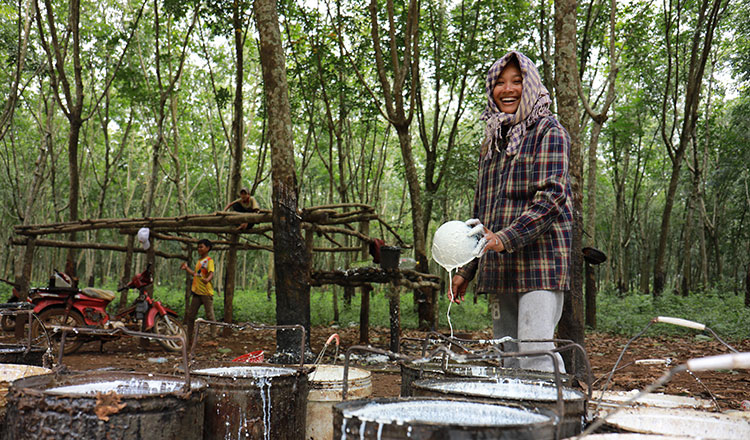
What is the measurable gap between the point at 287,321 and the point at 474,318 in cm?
903

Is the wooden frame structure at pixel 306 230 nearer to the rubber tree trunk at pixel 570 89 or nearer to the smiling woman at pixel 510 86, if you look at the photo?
the rubber tree trunk at pixel 570 89

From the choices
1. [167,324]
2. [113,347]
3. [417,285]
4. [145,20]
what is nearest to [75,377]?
[417,285]

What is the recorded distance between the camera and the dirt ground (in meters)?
5.30

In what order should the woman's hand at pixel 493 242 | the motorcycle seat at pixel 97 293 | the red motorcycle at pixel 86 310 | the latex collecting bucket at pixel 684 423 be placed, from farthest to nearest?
the motorcycle seat at pixel 97 293 < the red motorcycle at pixel 86 310 < the woman's hand at pixel 493 242 < the latex collecting bucket at pixel 684 423

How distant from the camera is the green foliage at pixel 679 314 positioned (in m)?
10.2

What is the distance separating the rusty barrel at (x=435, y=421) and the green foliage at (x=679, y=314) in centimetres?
976

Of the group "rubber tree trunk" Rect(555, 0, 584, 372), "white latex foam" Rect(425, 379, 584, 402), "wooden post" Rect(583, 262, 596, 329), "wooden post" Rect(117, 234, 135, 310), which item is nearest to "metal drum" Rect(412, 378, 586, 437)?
"white latex foam" Rect(425, 379, 584, 402)

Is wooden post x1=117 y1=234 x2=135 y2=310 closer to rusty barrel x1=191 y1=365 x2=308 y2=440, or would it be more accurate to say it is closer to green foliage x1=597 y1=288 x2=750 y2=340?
rusty barrel x1=191 y1=365 x2=308 y2=440

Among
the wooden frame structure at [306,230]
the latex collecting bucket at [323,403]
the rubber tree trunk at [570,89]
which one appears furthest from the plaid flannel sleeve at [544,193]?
the wooden frame structure at [306,230]

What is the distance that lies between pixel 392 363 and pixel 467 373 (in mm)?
4648

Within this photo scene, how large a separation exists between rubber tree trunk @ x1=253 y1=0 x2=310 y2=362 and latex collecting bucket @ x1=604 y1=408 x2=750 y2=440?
394 cm

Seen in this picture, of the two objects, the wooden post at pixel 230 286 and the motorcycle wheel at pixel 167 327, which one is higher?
the wooden post at pixel 230 286

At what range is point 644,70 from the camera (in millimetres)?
14867

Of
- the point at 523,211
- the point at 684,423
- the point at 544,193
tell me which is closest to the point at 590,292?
the point at 523,211
